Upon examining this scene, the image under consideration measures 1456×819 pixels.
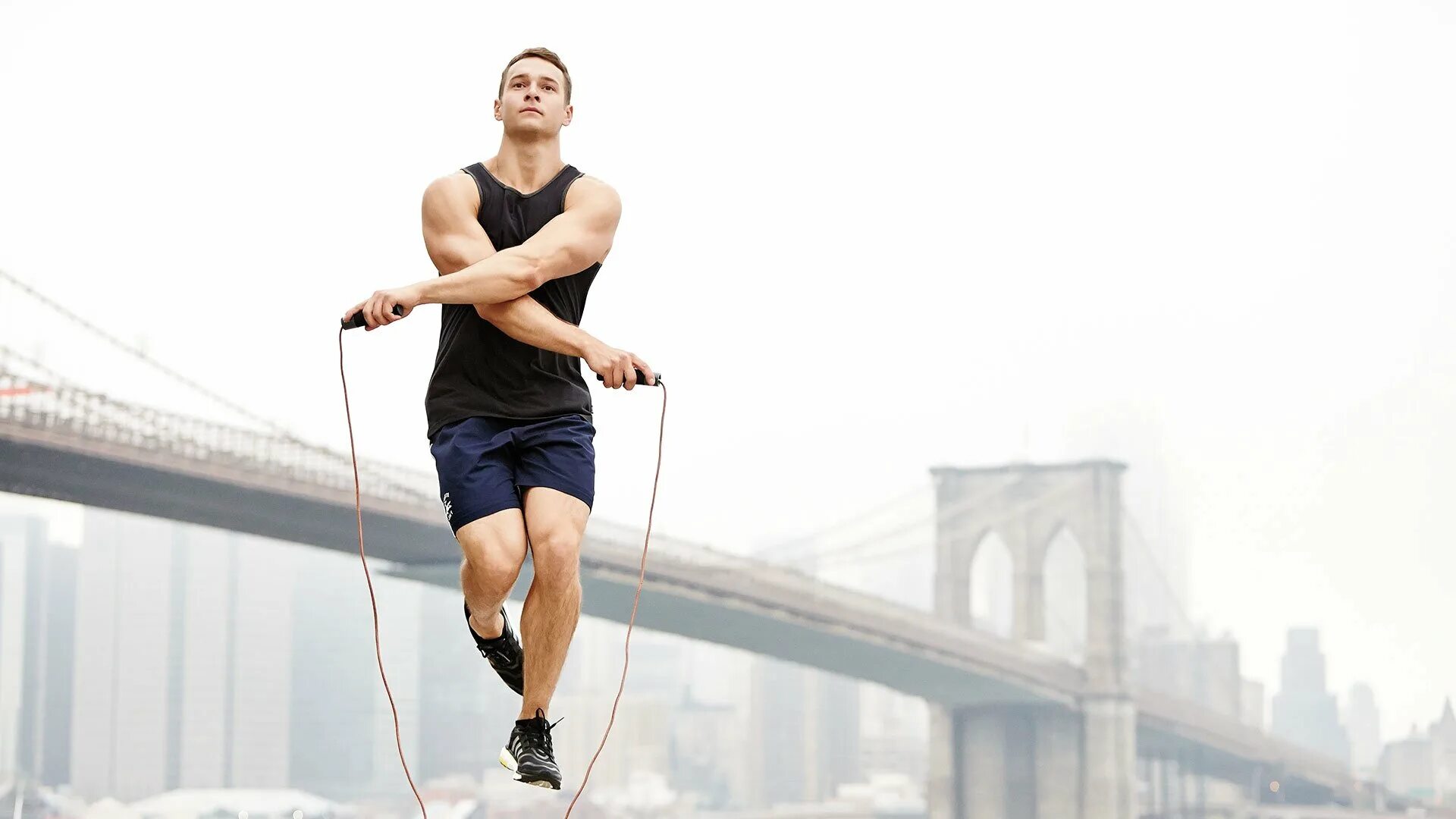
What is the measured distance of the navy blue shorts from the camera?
4.83 m

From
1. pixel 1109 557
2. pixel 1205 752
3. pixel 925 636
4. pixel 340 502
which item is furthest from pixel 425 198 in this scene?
pixel 1205 752

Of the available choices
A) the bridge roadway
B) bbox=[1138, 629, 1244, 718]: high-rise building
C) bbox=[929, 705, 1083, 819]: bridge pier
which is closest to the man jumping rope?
the bridge roadway

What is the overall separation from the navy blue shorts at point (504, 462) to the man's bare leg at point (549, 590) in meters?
0.05

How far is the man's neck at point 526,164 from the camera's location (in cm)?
503

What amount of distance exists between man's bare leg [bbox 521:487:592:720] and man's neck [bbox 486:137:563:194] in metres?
0.85

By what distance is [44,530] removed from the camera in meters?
134

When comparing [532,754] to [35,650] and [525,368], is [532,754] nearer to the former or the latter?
[525,368]

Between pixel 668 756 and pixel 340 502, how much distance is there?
89146 mm

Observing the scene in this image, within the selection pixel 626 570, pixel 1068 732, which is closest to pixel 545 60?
pixel 626 570

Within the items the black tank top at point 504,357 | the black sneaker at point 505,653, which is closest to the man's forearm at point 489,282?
the black tank top at point 504,357

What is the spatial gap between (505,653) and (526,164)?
140 centimetres

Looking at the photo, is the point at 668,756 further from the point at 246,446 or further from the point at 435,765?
the point at 246,446

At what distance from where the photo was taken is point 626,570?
3841 cm

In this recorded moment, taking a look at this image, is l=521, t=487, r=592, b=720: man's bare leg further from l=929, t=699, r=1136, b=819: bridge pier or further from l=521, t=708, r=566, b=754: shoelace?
l=929, t=699, r=1136, b=819: bridge pier
